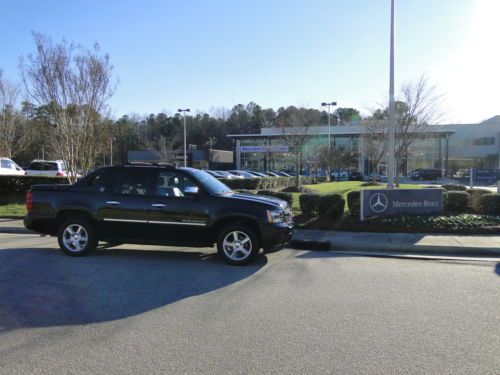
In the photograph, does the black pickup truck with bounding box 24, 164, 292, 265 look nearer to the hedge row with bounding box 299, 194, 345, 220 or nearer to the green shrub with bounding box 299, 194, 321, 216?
the hedge row with bounding box 299, 194, 345, 220

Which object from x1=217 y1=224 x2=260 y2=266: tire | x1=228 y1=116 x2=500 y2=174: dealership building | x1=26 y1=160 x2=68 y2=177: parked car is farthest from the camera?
x1=228 y1=116 x2=500 y2=174: dealership building

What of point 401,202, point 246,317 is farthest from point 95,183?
point 401,202

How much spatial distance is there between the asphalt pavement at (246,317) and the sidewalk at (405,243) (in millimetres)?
1220

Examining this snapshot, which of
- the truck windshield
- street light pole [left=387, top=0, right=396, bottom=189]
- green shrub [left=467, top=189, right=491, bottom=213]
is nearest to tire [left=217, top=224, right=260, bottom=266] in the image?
the truck windshield

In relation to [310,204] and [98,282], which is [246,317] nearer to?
[98,282]

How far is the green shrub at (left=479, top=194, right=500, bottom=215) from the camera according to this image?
13.4m

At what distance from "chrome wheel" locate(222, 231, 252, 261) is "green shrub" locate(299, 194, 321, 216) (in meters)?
5.63

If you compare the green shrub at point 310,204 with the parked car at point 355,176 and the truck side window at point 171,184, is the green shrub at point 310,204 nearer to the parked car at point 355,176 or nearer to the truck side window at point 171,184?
the truck side window at point 171,184

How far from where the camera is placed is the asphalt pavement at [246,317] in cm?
392

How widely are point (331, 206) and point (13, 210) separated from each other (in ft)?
36.7

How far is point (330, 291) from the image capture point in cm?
627

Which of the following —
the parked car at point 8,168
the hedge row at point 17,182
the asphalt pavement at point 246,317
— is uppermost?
the parked car at point 8,168

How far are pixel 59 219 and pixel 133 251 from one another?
5.11ft

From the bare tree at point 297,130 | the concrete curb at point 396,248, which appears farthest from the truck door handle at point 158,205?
the bare tree at point 297,130
